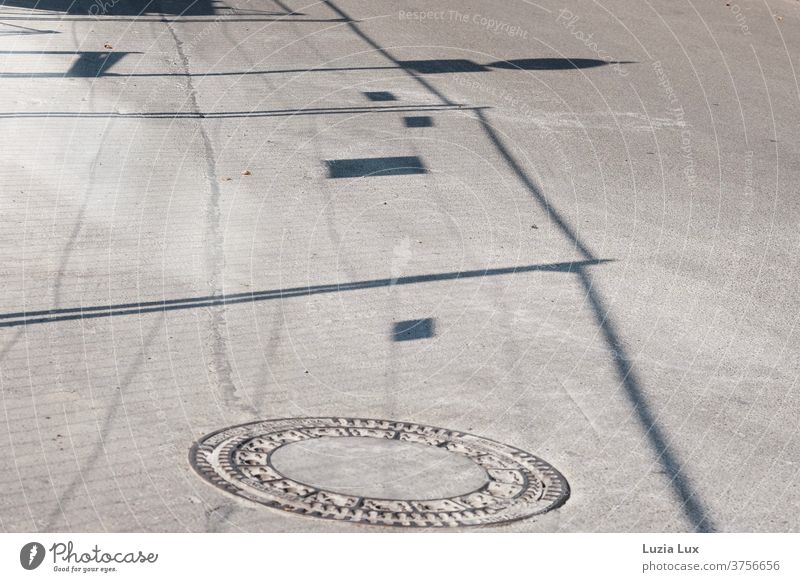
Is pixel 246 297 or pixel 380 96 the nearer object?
pixel 246 297

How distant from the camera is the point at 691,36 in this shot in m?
20.4

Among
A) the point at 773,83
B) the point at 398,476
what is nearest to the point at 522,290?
the point at 398,476

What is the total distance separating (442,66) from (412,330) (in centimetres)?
917

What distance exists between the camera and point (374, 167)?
12711 millimetres

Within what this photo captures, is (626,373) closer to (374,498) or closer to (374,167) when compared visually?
(374,498)

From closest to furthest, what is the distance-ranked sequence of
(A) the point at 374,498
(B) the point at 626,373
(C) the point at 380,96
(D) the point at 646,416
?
1. (A) the point at 374,498
2. (D) the point at 646,416
3. (B) the point at 626,373
4. (C) the point at 380,96

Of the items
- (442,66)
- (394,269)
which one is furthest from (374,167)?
(442,66)

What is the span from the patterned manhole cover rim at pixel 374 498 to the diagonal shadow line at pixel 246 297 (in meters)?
2.03

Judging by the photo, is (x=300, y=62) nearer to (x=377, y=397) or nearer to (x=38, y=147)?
(x=38, y=147)

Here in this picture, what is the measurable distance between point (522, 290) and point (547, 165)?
367cm

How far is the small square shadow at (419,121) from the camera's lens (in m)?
14.3

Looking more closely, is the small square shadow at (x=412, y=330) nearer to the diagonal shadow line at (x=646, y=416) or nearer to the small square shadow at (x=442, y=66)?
the diagonal shadow line at (x=646, y=416)

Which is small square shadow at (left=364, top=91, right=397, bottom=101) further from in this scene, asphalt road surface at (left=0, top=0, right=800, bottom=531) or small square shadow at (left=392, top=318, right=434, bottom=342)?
small square shadow at (left=392, top=318, right=434, bottom=342)
